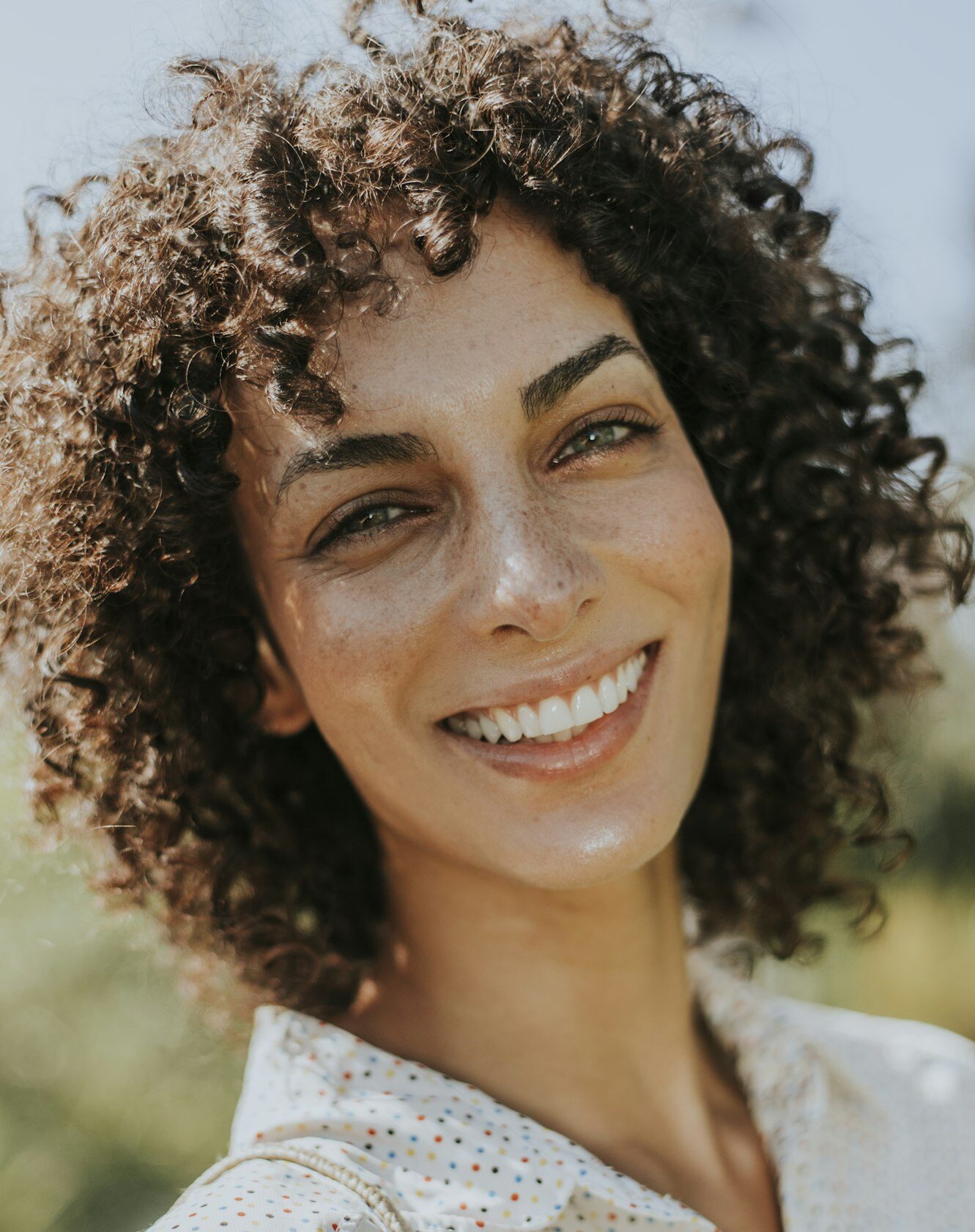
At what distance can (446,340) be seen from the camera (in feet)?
5.30

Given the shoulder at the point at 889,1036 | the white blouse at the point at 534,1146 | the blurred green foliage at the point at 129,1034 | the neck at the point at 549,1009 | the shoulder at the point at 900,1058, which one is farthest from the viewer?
the blurred green foliage at the point at 129,1034

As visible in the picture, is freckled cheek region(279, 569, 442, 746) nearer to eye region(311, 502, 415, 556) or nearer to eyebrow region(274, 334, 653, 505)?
eye region(311, 502, 415, 556)

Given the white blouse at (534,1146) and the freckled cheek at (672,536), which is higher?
the freckled cheek at (672,536)

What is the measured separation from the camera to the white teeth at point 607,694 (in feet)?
5.65

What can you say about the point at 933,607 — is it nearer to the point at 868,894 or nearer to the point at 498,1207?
the point at 868,894

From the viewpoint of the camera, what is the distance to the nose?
1.57 meters

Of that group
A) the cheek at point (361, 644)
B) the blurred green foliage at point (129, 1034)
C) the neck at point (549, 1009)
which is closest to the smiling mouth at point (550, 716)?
the cheek at point (361, 644)

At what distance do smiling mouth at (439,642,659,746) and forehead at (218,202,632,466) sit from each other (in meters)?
0.42

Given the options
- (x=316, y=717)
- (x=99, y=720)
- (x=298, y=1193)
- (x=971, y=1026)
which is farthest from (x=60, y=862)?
(x=971, y=1026)

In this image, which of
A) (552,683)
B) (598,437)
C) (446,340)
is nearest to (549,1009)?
(552,683)

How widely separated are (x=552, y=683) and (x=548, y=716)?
5 centimetres

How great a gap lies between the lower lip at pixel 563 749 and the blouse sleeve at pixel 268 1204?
1.90 ft

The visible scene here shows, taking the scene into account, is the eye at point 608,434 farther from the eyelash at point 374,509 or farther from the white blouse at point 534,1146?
the white blouse at point 534,1146

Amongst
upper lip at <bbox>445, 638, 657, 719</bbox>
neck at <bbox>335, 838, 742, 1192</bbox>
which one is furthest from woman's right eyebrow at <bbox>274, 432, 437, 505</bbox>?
neck at <bbox>335, 838, 742, 1192</bbox>
